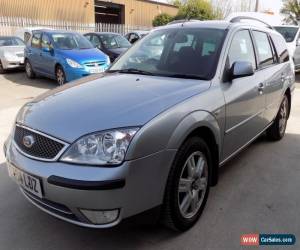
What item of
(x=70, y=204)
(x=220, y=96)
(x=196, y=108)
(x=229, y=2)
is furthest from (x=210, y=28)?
(x=229, y=2)

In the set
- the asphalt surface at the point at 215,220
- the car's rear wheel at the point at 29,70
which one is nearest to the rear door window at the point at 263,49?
the asphalt surface at the point at 215,220

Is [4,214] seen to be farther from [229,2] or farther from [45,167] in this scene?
[229,2]

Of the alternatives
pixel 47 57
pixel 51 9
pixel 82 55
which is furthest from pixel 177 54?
pixel 51 9

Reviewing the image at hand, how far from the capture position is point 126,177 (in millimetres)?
2393

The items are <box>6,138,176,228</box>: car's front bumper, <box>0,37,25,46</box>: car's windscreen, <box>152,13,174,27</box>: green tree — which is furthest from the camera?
<box>152,13,174,27</box>: green tree

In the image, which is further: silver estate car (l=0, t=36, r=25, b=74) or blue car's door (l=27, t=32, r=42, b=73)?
silver estate car (l=0, t=36, r=25, b=74)

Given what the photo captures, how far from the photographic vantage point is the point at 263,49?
4598 mm

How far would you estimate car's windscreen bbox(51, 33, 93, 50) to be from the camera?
10959mm

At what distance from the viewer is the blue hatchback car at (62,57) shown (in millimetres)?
10008

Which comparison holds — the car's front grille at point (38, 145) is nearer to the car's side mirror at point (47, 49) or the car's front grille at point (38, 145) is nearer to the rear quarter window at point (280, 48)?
the rear quarter window at point (280, 48)

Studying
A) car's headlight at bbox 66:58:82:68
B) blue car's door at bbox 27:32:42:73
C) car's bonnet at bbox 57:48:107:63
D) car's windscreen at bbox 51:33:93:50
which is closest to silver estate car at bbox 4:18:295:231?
car's headlight at bbox 66:58:82:68

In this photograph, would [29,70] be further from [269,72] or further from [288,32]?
[269,72]

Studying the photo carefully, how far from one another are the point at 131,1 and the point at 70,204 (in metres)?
34.2

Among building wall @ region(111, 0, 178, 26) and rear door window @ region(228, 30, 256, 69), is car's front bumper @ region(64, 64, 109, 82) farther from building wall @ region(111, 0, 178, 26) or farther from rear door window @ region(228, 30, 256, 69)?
building wall @ region(111, 0, 178, 26)
